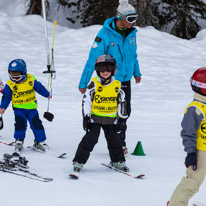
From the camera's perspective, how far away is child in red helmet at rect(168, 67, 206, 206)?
13.1 feet

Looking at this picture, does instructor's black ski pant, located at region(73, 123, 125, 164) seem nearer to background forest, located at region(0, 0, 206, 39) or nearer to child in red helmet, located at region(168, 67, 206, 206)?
child in red helmet, located at region(168, 67, 206, 206)

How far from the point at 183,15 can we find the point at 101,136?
1549cm

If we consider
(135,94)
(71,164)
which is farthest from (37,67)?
(71,164)

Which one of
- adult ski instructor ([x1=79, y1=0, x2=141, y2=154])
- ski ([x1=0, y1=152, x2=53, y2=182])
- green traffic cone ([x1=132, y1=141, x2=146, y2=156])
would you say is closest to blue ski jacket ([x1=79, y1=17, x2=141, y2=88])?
adult ski instructor ([x1=79, y1=0, x2=141, y2=154])

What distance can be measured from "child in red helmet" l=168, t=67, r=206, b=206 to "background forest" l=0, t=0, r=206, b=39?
15394 mm

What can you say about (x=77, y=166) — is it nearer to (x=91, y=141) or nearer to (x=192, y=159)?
(x=91, y=141)

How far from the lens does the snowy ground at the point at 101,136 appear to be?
4887 millimetres

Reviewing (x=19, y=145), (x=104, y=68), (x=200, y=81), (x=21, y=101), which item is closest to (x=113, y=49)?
(x=104, y=68)

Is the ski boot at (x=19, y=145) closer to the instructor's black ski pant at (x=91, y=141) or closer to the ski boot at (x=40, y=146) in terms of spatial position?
the ski boot at (x=40, y=146)

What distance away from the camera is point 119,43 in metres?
6.35

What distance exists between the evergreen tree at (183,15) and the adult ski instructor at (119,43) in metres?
16.5

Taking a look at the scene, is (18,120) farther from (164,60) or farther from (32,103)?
(164,60)

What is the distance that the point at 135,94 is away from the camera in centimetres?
1216

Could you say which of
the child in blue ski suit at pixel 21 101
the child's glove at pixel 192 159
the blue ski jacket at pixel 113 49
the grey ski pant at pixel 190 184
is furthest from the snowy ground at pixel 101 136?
the blue ski jacket at pixel 113 49
